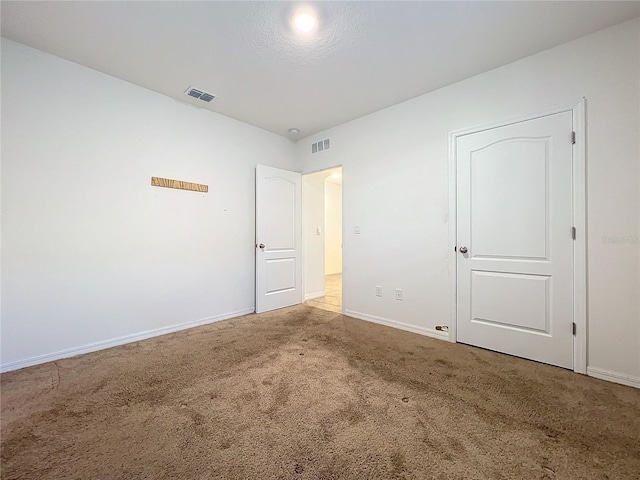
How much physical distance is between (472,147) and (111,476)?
3.48m

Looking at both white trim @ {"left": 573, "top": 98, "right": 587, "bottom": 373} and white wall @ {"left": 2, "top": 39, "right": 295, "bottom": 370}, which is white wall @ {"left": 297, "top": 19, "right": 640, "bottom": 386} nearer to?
white trim @ {"left": 573, "top": 98, "right": 587, "bottom": 373}

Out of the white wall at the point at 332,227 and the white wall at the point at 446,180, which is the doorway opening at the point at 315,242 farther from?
the white wall at the point at 332,227

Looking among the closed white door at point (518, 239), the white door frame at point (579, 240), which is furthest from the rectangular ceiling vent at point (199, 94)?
the white door frame at point (579, 240)

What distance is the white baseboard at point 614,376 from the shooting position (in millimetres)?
1943

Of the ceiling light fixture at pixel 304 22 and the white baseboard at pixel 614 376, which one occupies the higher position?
the ceiling light fixture at pixel 304 22

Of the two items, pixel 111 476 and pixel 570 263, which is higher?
pixel 570 263

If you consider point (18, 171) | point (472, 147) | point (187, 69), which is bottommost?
point (18, 171)

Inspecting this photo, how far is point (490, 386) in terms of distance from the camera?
1.95m

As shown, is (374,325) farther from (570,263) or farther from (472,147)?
(472,147)

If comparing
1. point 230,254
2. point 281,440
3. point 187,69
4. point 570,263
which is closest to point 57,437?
point 281,440

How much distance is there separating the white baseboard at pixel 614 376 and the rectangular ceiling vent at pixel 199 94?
4364mm

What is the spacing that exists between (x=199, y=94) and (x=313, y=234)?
2.65 m

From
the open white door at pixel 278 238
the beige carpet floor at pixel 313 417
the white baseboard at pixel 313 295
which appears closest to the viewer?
the beige carpet floor at pixel 313 417

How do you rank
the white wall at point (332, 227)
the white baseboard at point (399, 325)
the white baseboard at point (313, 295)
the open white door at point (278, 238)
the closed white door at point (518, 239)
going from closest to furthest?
the closed white door at point (518, 239), the white baseboard at point (399, 325), the open white door at point (278, 238), the white baseboard at point (313, 295), the white wall at point (332, 227)
